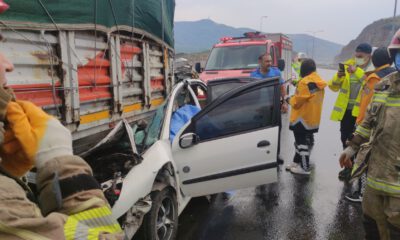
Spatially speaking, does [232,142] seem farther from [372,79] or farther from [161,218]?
[372,79]

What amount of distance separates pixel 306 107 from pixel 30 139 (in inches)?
189

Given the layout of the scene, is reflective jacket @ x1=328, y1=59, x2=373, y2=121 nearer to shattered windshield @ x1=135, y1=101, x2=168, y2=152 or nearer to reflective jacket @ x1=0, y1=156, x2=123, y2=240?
shattered windshield @ x1=135, y1=101, x2=168, y2=152

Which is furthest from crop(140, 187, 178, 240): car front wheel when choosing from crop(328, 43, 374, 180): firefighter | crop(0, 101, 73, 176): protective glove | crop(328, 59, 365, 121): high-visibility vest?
crop(328, 59, 365, 121): high-visibility vest

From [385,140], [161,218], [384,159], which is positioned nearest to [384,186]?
[384,159]

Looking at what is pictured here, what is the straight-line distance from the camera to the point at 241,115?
370cm

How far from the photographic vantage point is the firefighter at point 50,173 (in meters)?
1.08

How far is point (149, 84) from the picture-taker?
17.2ft

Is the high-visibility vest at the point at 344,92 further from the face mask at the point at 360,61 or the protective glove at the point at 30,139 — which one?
the protective glove at the point at 30,139

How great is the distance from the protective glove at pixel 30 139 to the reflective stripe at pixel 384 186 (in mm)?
1955

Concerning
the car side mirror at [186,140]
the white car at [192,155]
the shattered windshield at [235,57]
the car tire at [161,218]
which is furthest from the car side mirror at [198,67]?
the car tire at [161,218]

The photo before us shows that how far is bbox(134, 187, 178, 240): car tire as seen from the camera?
287 centimetres

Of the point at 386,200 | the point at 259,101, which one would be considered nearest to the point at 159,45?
the point at 259,101

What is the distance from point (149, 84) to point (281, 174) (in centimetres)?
262

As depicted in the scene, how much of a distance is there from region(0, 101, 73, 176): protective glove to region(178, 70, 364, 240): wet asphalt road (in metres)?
2.67
